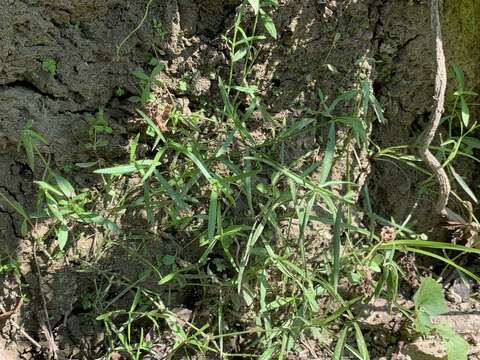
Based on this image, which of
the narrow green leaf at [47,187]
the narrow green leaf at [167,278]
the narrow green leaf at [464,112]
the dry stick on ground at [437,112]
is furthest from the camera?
the narrow green leaf at [464,112]

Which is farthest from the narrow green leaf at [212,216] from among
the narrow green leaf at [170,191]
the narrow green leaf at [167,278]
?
the narrow green leaf at [167,278]

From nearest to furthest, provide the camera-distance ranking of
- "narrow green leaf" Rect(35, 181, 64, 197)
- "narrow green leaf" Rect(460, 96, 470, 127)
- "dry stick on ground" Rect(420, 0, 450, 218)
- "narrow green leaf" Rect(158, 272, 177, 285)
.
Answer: "narrow green leaf" Rect(35, 181, 64, 197) < "narrow green leaf" Rect(158, 272, 177, 285) < "dry stick on ground" Rect(420, 0, 450, 218) < "narrow green leaf" Rect(460, 96, 470, 127)

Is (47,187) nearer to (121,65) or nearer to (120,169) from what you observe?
(120,169)

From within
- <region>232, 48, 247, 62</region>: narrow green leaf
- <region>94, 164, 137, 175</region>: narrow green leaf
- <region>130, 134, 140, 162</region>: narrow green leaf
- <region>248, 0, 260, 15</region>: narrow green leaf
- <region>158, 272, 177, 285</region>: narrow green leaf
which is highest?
<region>248, 0, 260, 15</region>: narrow green leaf

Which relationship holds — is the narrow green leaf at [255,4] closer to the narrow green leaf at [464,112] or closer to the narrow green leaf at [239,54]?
the narrow green leaf at [239,54]

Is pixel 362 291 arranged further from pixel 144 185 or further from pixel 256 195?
pixel 144 185

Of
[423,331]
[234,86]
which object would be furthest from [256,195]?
[423,331]

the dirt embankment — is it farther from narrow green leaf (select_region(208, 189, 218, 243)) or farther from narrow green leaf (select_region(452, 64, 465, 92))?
Answer: narrow green leaf (select_region(208, 189, 218, 243))

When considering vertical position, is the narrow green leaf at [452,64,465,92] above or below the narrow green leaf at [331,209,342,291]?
above

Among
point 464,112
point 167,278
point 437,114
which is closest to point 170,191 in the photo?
point 167,278

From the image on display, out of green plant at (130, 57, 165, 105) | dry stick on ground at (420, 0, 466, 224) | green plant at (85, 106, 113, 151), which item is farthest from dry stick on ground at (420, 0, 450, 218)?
green plant at (85, 106, 113, 151)

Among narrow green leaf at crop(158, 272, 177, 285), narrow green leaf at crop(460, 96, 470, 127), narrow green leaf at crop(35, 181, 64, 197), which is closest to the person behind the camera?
narrow green leaf at crop(35, 181, 64, 197)

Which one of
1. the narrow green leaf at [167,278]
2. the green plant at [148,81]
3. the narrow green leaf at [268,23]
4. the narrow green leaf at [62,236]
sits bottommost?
the narrow green leaf at [167,278]

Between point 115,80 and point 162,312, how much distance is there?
71 cm
